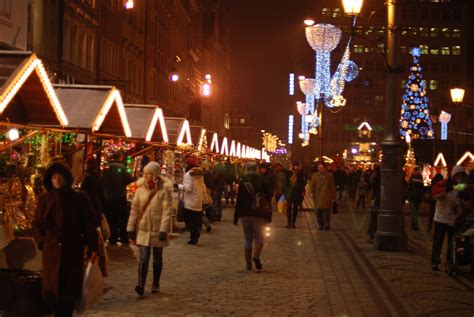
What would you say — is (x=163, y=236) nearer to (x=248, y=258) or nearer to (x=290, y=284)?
(x=290, y=284)

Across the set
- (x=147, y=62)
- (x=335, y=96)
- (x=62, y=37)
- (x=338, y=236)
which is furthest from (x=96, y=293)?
(x=147, y=62)

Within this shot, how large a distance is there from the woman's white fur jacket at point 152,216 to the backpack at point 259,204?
2.68 m

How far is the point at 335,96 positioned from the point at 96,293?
31888 millimetres

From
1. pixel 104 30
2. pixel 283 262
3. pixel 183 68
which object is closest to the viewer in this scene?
pixel 283 262

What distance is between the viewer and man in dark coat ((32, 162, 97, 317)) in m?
7.27

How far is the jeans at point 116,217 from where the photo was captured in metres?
16.2

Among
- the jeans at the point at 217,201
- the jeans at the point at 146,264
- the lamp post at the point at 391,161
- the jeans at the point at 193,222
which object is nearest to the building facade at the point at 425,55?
the jeans at the point at 217,201

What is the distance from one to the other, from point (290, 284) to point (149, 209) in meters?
2.75

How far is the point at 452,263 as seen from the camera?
1306cm

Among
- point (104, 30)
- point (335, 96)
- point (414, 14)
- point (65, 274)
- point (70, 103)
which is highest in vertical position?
point (414, 14)

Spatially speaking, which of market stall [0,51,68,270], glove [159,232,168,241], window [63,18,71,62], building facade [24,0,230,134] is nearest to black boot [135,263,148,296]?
glove [159,232,168,241]

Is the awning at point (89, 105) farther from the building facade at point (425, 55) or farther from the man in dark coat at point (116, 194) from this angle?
the building facade at point (425, 55)

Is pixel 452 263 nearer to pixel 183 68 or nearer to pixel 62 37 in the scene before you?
pixel 62 37

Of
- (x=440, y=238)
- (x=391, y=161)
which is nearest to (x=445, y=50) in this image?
(x=391, y=161)
